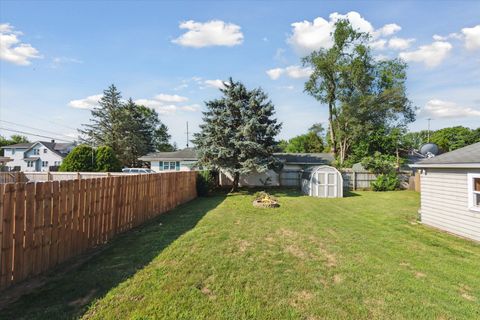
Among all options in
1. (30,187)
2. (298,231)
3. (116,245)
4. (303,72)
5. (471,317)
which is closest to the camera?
(471,317)

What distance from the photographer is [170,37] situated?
1134 cm

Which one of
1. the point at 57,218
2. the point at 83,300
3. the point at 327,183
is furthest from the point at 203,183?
the point at 83,300

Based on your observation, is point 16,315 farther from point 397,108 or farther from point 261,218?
point 397,108

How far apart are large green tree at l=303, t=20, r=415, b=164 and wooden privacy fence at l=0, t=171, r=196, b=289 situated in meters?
23.2

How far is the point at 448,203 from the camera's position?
7.72 m

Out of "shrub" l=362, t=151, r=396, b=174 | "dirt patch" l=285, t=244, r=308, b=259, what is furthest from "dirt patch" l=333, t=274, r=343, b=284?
"shrub" l=362, t=151, r=396, b=174

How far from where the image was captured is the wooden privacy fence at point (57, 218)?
3.42m

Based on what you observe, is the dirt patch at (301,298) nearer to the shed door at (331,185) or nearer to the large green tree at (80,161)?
the shed door at (331,185)

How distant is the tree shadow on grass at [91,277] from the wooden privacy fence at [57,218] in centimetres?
30

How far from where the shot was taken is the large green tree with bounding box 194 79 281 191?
1535 centimetres

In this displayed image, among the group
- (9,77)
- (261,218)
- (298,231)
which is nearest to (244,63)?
(261,218)

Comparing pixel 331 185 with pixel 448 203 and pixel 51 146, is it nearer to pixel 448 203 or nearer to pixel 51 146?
pixel 448 203

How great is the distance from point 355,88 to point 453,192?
21.4m

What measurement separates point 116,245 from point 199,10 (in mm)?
9251
